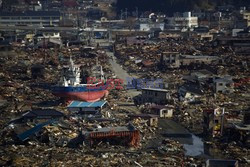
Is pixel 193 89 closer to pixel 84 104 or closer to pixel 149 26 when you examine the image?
pixel 84 104

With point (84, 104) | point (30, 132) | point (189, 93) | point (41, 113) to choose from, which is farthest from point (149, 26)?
point (30, 132)

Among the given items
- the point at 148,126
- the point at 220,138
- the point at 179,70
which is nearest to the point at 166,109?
the point at 148,126

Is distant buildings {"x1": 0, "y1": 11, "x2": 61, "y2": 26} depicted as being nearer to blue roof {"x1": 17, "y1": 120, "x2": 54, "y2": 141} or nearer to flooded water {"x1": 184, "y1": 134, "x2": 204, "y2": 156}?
blue roof {"x1": 17, "y1": 120, "x2": 54, "y2": 141}

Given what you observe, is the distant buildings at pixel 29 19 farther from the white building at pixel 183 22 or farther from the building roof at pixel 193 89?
the building roof at pixel 193 89

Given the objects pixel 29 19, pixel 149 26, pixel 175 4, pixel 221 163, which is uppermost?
pixel 175 4

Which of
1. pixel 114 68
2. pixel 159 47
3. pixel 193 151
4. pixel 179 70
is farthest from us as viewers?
pixel 159 47

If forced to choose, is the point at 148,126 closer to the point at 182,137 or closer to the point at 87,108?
the point at 182,137

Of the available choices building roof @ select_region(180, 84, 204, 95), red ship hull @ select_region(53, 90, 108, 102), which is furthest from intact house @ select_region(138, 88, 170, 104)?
building roof @ select_region(180, 84, 204, 95)

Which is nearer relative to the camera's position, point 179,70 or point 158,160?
point 158,160
